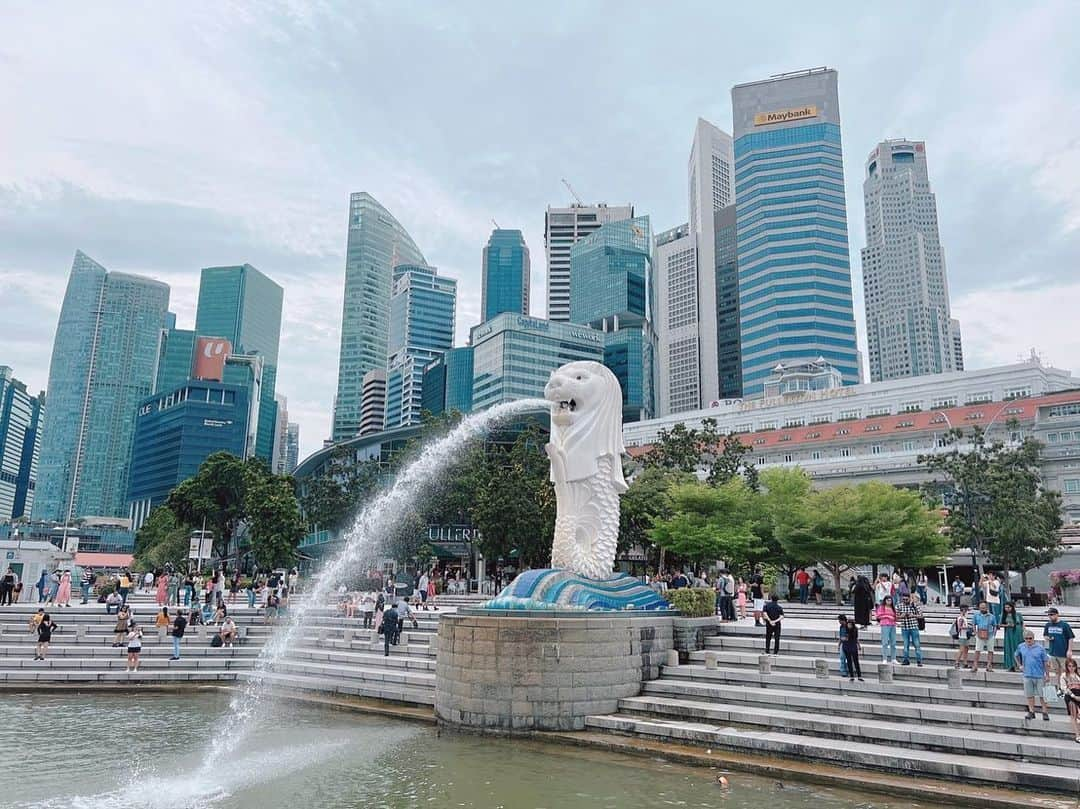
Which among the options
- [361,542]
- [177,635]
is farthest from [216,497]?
[177,635]

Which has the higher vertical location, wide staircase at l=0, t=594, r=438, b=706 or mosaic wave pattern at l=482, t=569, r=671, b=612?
mosaic wave pattern at l=482, t=569, r=671, b=612

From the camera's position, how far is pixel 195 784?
11.5m

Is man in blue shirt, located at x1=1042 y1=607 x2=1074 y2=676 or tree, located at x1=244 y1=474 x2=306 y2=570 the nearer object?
man in blue shirt, located at x1=1042 y1=607 x2=1074 y2=676

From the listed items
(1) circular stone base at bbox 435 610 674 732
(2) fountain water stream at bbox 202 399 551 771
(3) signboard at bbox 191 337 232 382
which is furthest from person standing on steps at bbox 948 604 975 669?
(3) signboard at bbox 191 337 232 382

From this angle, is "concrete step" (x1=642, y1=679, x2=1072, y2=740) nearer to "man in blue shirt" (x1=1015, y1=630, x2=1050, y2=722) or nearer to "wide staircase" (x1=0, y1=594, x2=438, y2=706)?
"man in blue shirt" (x1=1015, y1=630, x2=1050, y2=722)

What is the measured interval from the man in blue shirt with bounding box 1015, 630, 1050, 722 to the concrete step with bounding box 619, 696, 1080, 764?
0.30 m

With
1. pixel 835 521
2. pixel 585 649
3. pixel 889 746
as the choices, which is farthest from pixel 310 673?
pixel 835 521

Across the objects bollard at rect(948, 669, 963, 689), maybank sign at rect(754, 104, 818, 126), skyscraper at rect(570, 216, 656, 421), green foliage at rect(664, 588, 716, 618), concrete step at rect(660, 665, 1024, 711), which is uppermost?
maybank sign at rect(754, 104, 818, 126)

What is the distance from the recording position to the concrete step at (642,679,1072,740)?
1201cm

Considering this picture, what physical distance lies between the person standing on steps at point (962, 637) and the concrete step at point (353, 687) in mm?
→ 10519

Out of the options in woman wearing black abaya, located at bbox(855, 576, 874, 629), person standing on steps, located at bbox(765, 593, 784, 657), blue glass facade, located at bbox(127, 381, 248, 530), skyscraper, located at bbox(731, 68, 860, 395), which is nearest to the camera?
person standing on steps, located at bbox(765, 593, 784, 657)

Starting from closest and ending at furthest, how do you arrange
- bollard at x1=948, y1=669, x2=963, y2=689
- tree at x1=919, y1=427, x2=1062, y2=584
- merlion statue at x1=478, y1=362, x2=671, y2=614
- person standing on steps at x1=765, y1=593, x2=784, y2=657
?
1. bollard at x1=948, y1=669, x2=963, y2=689
2. person standing on steps at x1=765, y1=593, x2=784, y2=657
3. merlion statue at x1=478, y1=362, x2=671, y2=614
4. tree at x1=919, y1=427, x2=1062, y2=584

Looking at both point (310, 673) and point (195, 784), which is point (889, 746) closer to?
point (195, 784)

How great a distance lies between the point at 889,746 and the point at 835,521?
24.9 metres
